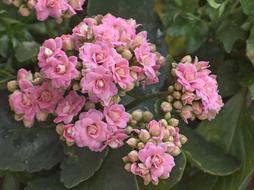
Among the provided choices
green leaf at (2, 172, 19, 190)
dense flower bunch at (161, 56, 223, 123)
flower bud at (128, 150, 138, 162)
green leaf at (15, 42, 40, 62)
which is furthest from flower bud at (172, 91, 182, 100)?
green leaf at (2, 172, 19, 190)

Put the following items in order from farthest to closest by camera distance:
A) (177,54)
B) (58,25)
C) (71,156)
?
(177,54), (58,25), (71,156)

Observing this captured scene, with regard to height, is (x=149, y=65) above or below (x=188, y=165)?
above

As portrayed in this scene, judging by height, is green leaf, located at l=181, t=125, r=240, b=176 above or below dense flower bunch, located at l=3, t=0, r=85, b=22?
below

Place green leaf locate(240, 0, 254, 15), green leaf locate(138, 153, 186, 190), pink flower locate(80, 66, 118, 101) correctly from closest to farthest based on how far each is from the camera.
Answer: pink flower locate(80, 66, 118, 101), green leaf locate(138, 153, 186, 190), green leaf locate(240, 0, 254, 15)

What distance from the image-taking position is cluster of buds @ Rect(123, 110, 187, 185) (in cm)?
73

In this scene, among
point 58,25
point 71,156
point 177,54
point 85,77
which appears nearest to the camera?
point 85,77

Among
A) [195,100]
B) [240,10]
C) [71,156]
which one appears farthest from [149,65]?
[240,10]

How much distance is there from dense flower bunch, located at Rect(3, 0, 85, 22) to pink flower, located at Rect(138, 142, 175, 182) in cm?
23

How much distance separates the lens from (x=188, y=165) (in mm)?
973

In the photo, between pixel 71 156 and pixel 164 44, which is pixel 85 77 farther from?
pixel 164 44

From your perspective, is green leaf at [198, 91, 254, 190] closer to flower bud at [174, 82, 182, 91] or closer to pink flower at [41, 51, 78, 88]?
flower bud at [174, 82, 182, 91]

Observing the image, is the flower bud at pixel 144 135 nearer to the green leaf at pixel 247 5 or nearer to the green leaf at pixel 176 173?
the green leaf at pixel 176 173

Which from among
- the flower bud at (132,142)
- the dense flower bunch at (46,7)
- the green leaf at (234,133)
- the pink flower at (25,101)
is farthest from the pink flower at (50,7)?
the green leaf at (234,133)

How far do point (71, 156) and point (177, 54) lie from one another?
1.06ft
